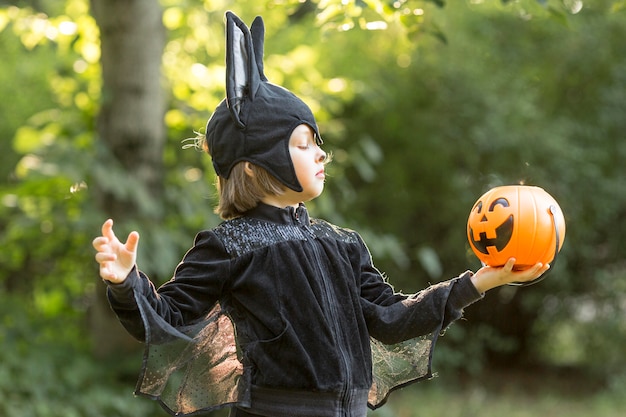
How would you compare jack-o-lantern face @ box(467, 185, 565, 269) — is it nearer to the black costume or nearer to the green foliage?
the black costume

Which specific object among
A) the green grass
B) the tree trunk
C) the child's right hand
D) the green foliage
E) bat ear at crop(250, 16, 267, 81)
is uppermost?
bat ear at crop(250, 16, 267, 81)

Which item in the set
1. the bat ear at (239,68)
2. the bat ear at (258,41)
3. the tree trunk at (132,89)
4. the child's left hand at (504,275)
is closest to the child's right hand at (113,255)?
the bat ear at (239,68)

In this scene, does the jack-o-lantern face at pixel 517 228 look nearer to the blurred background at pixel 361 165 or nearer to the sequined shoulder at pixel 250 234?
the sequined shoulder at pixel 250 234

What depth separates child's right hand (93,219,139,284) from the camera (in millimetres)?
2213

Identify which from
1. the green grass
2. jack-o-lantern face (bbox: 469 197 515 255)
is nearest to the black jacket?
jack-o-lantern face (bbox: 469 197 515 255)

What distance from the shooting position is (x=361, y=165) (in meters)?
5.89

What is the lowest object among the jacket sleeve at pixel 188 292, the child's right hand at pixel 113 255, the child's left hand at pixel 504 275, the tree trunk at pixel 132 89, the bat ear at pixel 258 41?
the tree trunk at pixel 132 89

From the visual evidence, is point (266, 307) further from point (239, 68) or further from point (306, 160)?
point (239, 68)

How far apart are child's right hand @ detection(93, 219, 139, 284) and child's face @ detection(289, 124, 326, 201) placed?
51 centimetres

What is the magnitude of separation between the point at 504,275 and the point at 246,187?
738 mm

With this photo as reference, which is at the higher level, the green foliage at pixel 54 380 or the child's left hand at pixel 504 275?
the child's left hand at pixel 504 275

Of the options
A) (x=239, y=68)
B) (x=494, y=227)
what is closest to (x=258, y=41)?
(x=239, y=68)

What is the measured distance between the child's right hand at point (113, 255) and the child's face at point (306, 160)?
51cm

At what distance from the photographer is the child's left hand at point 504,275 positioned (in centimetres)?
246
